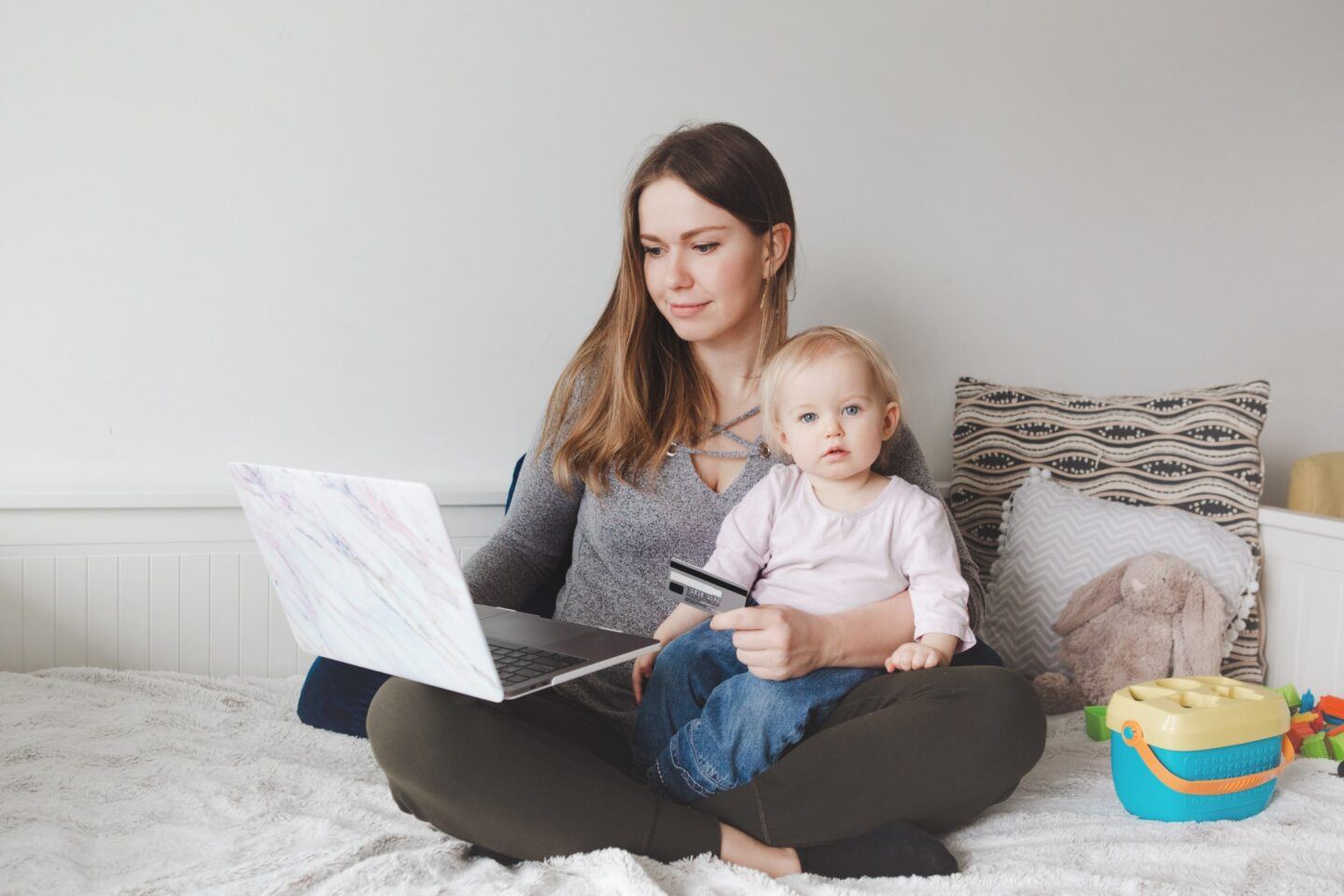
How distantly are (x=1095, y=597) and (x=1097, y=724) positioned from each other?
225 millimetres

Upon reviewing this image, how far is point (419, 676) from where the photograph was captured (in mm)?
1105

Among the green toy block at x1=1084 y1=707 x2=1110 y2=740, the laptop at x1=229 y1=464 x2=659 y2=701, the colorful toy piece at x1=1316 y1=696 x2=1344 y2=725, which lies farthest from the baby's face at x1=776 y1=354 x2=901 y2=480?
the colorful toy piece at x1=1316 y1=696 x2=1344 y2=725

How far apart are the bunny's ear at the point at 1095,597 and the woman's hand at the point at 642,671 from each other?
2.56 feet

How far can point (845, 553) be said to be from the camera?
4.42 feet

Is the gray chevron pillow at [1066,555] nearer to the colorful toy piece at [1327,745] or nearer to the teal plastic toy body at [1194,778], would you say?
the colorful toy piece at [1327,745]

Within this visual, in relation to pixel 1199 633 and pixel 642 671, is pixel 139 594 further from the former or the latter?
pixel 1199 633

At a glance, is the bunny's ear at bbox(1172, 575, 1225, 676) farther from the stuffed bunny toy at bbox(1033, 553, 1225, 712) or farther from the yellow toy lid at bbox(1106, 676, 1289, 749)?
the yellow toy lid at bbox(1106, 676, 1289, 749)

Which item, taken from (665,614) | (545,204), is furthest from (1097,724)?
(545,204)

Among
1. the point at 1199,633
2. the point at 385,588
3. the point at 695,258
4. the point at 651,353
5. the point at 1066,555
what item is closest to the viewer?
the point at 385,588

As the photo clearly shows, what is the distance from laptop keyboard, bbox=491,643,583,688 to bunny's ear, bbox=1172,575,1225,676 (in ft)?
3.52

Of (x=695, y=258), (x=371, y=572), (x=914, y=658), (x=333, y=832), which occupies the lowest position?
(x=333, y=832)

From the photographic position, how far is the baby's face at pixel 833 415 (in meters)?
1.32

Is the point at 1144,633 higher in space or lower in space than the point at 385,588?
lower

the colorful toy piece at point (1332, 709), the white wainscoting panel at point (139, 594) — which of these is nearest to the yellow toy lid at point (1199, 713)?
the colorful toy piece at point (1332, 709)
